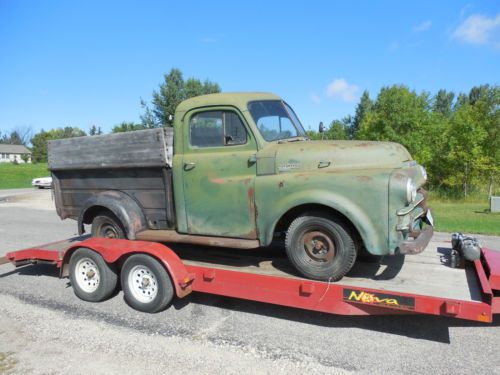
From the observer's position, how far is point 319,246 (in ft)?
13.4

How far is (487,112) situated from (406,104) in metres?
4.29

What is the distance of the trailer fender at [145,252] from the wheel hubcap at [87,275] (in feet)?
0.67

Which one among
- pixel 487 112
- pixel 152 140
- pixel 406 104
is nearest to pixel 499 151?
pixel 487 112

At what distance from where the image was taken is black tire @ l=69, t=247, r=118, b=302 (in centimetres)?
486

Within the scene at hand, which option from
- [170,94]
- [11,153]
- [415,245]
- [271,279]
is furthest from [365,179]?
[11,153]

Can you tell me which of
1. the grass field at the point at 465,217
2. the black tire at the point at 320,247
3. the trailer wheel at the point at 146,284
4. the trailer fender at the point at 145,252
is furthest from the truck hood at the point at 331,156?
the grass field at the point at 465,217

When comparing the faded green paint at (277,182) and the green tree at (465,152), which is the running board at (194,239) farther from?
the green tree at (465,152)

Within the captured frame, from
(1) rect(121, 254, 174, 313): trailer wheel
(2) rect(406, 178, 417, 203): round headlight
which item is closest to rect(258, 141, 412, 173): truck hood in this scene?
(2) rect(406, 178, 417, 203): round headlight

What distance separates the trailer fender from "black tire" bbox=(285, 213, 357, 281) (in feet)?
3.99

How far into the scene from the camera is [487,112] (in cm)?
1620

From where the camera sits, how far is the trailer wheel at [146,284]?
4.41m

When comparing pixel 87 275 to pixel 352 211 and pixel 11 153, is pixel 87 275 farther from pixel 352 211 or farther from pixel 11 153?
pixel 11 153

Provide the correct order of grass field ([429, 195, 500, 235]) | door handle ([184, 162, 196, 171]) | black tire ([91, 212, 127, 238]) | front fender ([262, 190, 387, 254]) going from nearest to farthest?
front fender ([262, 190, 387, 254]), door handle ([184, 162, 196, 171]), black tire ([91, 212, 127, 238]), grass field ([429, 195, 500, 235])

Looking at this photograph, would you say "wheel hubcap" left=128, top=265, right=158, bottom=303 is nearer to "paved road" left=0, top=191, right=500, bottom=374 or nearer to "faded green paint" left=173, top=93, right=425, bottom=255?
"paved road" left=0, top=191, right=500, bottom=374
